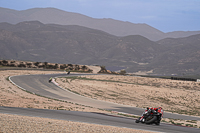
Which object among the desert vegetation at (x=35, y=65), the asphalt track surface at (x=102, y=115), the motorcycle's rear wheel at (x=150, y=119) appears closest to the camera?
the asphalt track surface at (x=102, y=115)

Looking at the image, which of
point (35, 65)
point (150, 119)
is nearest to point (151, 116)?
point (150, 119)

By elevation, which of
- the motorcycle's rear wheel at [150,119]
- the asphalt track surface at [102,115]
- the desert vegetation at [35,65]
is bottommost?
the asphalt track surface at [102,115]

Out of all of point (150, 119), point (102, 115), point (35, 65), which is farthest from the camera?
point (35, 65)

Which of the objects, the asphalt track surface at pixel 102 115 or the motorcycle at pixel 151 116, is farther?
the motorcycle at pixel 151 116

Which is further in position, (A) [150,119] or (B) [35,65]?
(B) [35,65]

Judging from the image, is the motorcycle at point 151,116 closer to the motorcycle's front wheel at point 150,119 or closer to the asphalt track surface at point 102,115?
the motorcycle's front wheel at point 150,119

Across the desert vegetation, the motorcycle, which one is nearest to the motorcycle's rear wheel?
the motorcycle

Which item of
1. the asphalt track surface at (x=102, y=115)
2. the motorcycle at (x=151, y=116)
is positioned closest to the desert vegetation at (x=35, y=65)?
the asphalt track surface at (x=102, y=115)

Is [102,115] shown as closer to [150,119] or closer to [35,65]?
[150,119]

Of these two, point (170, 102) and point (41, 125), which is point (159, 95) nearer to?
point (170, 102)

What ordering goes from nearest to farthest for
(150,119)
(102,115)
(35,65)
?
(150,119) → (102,115) → (35,65)

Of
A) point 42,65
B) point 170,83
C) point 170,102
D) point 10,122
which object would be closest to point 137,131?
point 10,122

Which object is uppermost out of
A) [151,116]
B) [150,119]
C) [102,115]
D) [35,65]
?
[35,65]

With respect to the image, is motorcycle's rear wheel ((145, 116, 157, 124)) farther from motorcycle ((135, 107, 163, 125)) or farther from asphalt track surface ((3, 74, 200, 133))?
asphalt track surface ((3, 74, 200, 133))
